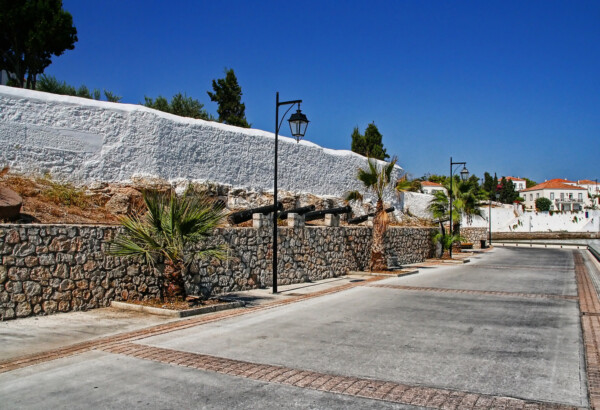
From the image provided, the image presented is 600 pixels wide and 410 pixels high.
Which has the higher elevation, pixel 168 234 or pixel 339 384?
pixel 168 234

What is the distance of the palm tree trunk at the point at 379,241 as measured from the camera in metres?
19.8

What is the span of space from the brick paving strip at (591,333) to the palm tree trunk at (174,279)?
24.0 ft

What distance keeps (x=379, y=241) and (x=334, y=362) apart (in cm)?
1324

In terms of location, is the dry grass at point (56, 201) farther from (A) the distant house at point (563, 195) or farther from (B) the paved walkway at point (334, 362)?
(A) the distant house at point (563, 195)

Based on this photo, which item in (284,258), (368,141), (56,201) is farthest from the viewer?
(368,141)

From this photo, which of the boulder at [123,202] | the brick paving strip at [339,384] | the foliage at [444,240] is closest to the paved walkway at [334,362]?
the brick paving strip at [339,384]

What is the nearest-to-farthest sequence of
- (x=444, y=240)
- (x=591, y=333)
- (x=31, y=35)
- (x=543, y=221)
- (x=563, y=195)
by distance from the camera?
(x=591, y=333) < (x=31, y=35) < (x=444, y=240) < (x=543, y=221) < (x=563, y=195)

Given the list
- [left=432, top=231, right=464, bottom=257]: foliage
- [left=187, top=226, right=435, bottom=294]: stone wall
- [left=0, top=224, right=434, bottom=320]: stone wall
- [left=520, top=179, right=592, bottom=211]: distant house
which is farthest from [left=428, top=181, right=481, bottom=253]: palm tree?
[left=520, top=179, right=592, bottom=211]: distant house

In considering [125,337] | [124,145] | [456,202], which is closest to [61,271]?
[125,337]

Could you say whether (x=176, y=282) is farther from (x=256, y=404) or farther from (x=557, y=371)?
(x=557, y=371)

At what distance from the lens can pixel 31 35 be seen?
969 inches

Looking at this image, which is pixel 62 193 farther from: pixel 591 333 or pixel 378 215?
pixel 591 333

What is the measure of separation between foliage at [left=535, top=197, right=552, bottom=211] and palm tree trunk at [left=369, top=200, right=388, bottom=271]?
110113 millimetres

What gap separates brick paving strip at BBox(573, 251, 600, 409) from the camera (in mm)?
5953
